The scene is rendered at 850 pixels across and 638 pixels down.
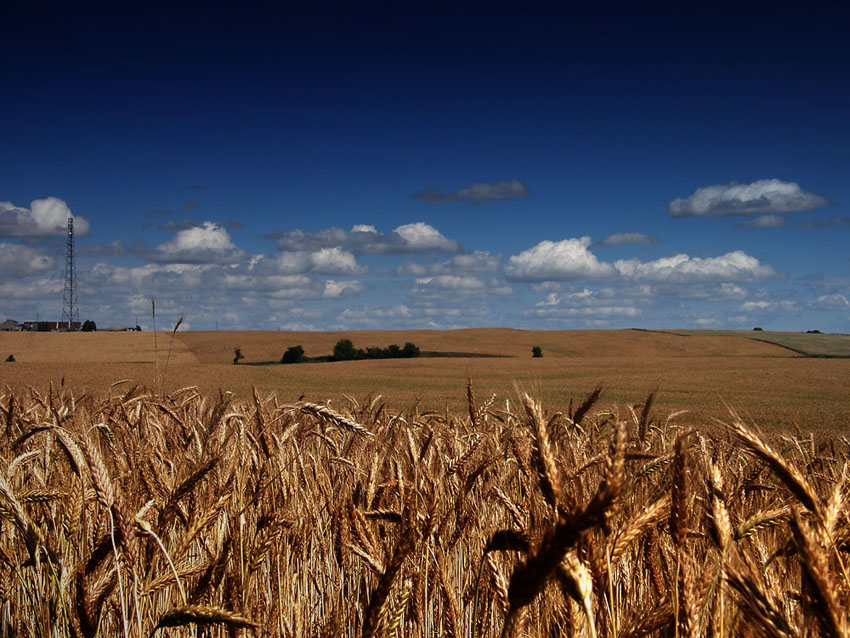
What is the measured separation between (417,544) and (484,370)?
31432mm

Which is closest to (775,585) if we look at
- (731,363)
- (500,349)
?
(731,363)

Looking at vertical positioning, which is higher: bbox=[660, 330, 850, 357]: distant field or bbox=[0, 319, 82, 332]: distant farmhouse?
bbox=[0, 319, 82, 332]: distant farmhouse

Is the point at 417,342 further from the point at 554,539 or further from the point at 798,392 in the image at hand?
the point at 554,539

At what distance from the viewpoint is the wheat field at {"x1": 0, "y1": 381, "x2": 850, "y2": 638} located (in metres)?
1.23

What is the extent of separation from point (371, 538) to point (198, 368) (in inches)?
1222

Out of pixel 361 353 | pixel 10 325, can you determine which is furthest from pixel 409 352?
pixel 10 325

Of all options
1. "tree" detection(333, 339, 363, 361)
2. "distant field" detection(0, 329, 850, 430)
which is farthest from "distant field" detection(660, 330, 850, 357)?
"tree" detection(333, 339, 363, 361)

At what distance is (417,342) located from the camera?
60.7 m

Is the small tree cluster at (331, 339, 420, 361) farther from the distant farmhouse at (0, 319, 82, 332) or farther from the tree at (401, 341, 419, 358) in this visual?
the distant farmhouse at (0, 319, 82, 332)

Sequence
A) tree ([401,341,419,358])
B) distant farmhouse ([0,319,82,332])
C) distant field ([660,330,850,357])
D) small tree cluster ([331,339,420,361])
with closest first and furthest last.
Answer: small tree cluster ([331,339,420,361]), tree ([401,341,419,358]), distant field ([660,330,850,357]), distant farmhouse ([0,319,82,332])

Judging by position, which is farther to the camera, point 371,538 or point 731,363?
point 731,363

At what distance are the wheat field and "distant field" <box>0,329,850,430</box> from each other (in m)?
0.56

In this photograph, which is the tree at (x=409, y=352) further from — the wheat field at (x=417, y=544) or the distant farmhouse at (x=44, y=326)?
the wheat field at (x=417, y=544)

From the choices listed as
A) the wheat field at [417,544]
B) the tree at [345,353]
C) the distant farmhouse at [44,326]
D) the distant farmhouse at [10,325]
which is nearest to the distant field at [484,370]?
the wheat field at [417,544]
